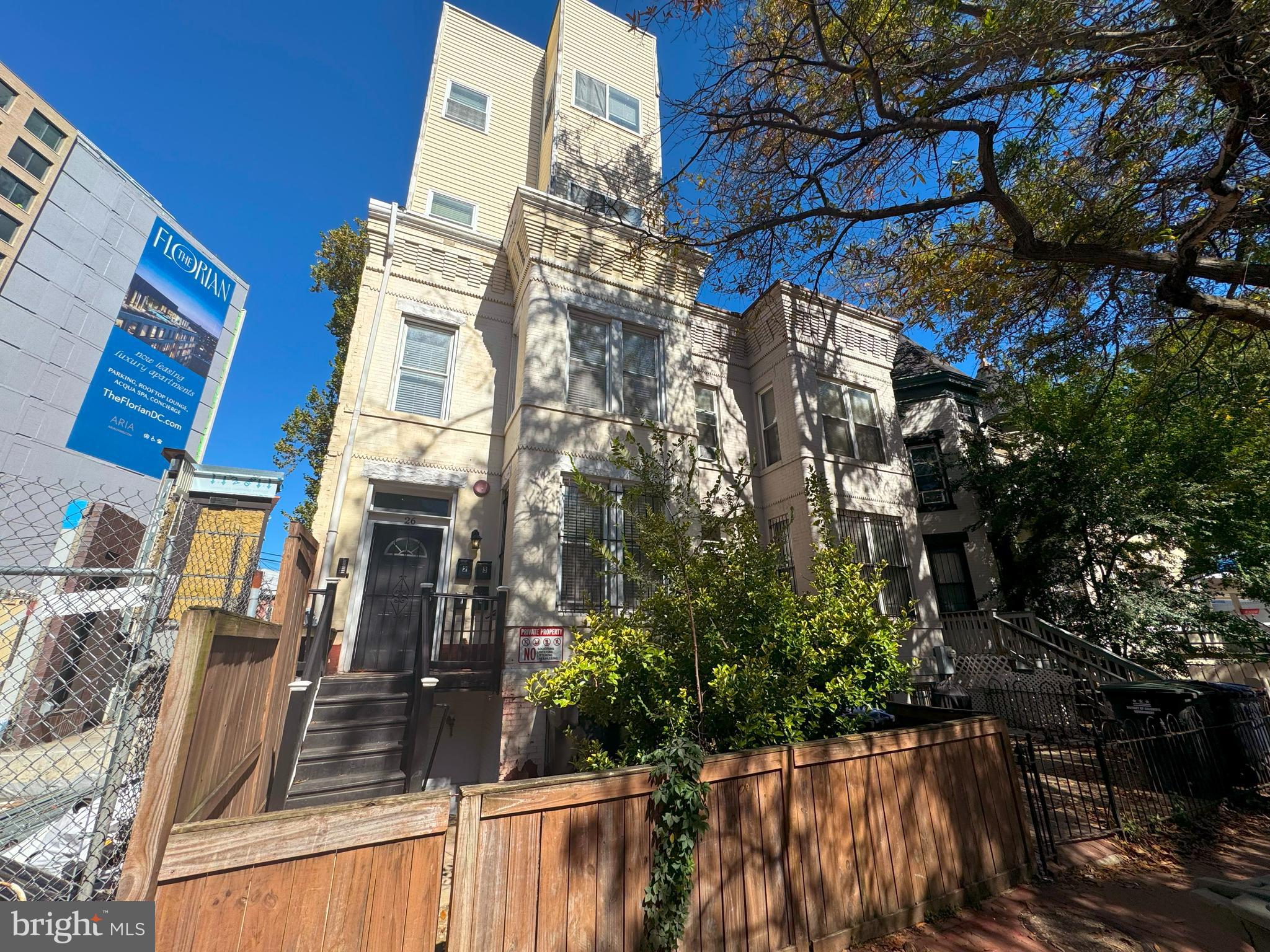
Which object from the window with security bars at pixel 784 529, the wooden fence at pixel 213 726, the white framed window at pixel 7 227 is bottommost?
the wooden fence at pixel 213 726

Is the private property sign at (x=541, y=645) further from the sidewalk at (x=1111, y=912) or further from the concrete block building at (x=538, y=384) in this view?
the sidewalk at (x=1111, y=912)

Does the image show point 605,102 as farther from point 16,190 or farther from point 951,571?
point 16,190

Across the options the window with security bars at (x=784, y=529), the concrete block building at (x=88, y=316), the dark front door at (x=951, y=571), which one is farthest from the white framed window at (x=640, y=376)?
the concrete block building at (x=88, y=316)

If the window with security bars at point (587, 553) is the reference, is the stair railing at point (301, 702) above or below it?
below

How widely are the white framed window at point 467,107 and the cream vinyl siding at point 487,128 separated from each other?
86 mm

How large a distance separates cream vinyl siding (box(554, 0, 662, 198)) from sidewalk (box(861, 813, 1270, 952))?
1289 cm

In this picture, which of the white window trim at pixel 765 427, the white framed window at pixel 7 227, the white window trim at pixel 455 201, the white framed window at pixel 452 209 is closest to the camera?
the white window trim at pixel 455 201

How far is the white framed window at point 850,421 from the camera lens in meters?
11.7

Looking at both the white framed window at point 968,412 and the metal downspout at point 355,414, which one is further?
the white framed window at point 968,412

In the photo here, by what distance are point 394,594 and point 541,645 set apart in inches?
116

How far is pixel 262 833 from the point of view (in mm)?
2271

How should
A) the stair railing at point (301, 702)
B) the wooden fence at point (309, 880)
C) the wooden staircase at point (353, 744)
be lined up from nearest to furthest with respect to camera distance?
the wooden fence at point (309, 880) → the stair railing at point (301, 702) → the wooden staircase at point (353, 744)

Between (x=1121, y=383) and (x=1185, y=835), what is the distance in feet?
33.8

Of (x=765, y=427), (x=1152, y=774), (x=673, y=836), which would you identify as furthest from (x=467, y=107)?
(x=1152, y=774)
